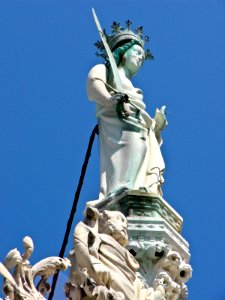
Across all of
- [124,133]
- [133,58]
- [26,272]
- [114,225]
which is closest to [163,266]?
[114,225]

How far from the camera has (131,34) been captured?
33156 mm

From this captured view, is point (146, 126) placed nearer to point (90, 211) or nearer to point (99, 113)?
point (99, 113)

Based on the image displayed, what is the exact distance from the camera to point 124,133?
3136 cm

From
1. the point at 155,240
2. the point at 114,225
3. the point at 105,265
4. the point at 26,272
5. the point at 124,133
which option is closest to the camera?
the point at 26,272

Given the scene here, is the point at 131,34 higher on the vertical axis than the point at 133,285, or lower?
higher

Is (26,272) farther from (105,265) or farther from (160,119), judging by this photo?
(160,119)

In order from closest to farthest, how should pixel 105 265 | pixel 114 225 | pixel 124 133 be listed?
1. pixel 105 265
2. pixel 114 225
3. pixel 124 133

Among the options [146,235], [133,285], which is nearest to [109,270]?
[133,285]

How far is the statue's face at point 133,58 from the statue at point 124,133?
0.01 metres

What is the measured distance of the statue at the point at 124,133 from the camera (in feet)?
101

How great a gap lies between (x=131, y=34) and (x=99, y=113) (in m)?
1.73

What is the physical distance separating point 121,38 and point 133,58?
365mm

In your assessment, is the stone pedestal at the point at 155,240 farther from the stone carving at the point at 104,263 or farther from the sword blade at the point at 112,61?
the sword blade at the point at 112,61

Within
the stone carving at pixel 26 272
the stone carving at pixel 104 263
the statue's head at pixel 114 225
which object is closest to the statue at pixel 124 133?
the statue's head at pixel 114 225
